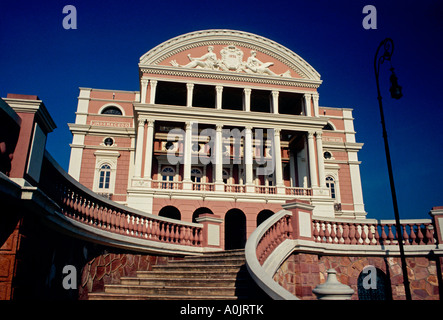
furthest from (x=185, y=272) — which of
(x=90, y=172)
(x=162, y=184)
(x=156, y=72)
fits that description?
(x=90, y=172)

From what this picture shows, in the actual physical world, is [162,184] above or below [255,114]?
below

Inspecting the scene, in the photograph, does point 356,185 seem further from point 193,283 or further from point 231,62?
point 193,283

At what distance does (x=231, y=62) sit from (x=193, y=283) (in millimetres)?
22001

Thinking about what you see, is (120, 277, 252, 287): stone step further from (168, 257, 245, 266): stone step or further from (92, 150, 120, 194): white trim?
(92, 150, 120, 194): white trim

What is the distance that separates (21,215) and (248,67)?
24929 mm

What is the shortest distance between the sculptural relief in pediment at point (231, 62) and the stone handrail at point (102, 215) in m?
17.7

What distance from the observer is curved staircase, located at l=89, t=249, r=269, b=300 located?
8078 millimetres

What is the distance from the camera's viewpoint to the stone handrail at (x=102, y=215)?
6.98 metres

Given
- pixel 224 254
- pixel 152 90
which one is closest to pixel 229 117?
pixel 152 90

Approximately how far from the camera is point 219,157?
85.3 feet

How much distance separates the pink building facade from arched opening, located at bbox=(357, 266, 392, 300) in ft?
44.7

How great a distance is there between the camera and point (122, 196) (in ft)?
94.8

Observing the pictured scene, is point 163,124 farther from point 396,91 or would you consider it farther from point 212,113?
point 396,91
